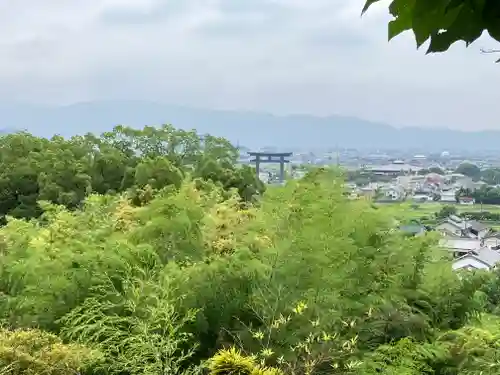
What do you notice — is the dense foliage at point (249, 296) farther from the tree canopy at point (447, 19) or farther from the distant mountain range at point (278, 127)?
the distant mountain range at point (278, 127)

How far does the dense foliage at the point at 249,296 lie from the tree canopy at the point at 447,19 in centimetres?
252

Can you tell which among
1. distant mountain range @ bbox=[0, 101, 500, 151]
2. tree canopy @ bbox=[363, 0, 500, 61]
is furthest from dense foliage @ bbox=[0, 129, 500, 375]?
distant mountain range @ bbox=[0, 101, 500, 151]

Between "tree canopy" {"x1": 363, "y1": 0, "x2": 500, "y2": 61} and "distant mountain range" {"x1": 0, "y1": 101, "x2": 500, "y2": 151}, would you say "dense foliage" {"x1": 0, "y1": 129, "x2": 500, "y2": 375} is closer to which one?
"tree canopy" {"x1": 363, "y1": 0, "x2": 500, "y2": 61}

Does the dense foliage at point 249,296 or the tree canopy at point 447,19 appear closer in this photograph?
the tree canopy at point 447,19

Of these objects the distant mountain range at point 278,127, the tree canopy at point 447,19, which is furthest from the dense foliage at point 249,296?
the distant mountain range at point 278,127

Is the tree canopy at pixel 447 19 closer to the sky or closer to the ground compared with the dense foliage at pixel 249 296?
closer to the sky

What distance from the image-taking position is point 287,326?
340cm

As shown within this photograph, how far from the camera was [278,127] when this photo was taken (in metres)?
43.3

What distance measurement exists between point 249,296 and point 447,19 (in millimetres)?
3045

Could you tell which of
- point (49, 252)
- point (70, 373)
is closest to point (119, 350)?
point (70, 373)

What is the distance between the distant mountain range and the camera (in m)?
33.3

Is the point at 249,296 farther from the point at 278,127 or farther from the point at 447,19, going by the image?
the point at 278,127

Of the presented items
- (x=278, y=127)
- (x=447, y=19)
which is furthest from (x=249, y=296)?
(x=278, y=127)

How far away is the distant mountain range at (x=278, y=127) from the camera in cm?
3331
